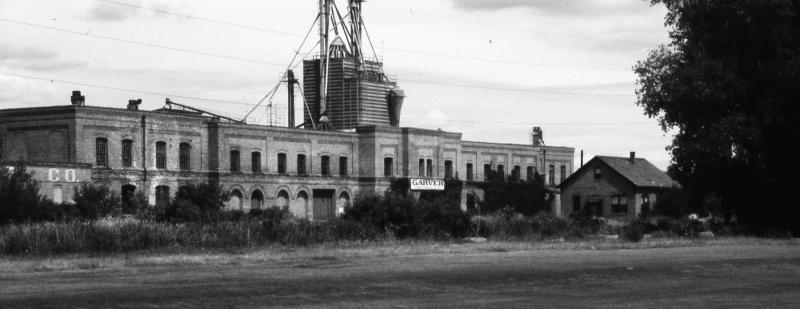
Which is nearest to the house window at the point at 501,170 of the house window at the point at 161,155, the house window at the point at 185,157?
the house window at the point at 185,157

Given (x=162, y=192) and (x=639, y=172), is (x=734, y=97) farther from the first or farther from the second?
(x=639, y=172)

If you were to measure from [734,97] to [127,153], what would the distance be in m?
32.9

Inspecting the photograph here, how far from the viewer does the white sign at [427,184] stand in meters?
71.9

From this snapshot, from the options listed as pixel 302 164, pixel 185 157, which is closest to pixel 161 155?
pixel 185 157

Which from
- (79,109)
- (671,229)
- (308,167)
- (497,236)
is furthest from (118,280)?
(308,167)

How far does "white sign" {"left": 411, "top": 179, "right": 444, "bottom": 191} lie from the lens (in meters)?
71.9

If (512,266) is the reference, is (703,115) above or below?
above

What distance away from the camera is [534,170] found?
86688mm

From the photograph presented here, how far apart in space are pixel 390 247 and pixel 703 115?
1452cm

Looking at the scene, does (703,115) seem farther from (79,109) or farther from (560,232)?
(79,109)

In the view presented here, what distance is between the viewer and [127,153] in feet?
193

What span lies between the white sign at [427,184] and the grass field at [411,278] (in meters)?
39.9

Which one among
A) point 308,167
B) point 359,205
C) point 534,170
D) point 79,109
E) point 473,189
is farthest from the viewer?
point 534,170

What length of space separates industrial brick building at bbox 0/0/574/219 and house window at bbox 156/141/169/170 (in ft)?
0.18
